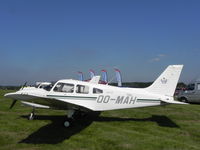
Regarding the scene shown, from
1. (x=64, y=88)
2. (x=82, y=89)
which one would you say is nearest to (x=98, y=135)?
(x=82, y=89)

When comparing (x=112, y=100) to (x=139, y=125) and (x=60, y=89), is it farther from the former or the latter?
(x=60, y=89)

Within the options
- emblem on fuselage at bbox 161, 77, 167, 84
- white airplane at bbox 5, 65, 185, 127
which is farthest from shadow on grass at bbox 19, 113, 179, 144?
emblem on fuselage at bbox 161, 77, 167, 84

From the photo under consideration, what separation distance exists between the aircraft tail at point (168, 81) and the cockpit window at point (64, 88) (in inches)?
144

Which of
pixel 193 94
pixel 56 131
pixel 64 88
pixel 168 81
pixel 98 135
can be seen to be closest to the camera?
pixel 98 135

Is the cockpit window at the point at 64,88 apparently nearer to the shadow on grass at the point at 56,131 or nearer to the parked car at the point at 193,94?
the shadow on grass at the point at 56,131

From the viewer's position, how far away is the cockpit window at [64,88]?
9.16 meters

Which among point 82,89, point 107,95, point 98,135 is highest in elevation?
point 82,89

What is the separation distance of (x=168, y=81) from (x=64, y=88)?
462 cm

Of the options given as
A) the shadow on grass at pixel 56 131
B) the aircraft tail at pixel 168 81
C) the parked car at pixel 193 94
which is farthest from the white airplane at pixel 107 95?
the parked car at pixel 193 94

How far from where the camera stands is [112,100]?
927 centimetres

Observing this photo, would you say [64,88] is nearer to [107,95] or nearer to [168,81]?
[107,95]

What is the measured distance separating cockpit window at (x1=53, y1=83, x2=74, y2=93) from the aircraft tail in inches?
144

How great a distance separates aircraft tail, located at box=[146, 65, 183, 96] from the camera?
9.43 metres

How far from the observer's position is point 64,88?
9.21 meters
